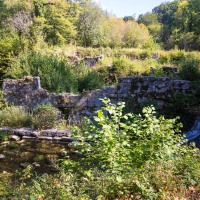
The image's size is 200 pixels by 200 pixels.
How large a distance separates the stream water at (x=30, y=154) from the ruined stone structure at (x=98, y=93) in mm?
2106

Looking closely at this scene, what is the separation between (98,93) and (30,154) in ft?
11.6

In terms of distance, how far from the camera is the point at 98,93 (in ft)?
32.2

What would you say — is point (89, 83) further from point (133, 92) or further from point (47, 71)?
point (133, 92)

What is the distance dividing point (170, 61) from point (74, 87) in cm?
765

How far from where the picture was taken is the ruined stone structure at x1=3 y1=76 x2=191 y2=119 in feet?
30.9

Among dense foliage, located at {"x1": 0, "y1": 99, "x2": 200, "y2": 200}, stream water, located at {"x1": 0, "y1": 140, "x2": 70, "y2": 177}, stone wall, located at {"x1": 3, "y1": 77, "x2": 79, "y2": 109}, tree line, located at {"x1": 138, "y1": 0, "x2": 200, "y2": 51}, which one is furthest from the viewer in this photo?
tree line, located at {"x1": 138, "y1": 0, "x2": 200, "y2": 51}

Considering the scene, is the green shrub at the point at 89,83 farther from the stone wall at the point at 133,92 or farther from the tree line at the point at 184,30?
the tree line at the point at 184,30

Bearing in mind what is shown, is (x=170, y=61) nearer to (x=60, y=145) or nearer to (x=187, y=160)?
(x=60, y=145)

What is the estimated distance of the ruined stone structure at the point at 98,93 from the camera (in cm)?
943

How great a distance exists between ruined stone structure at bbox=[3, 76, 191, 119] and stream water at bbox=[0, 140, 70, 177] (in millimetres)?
2106

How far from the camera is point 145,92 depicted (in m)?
9.62

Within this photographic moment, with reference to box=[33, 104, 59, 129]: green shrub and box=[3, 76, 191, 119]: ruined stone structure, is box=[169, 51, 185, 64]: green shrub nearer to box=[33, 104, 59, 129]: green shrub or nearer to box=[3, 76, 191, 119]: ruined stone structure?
box=[3, 76, 191, 119]: ruined stone structure

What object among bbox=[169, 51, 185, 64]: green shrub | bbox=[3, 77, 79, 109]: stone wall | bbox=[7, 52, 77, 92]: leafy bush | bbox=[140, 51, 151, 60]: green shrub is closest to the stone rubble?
bbox=[3, 77, 79, 109]: stone wall

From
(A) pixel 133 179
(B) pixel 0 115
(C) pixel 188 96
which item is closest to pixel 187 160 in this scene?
(A) pixel 133 179
